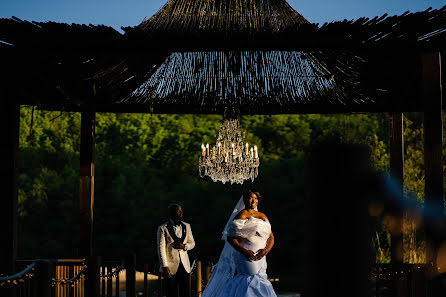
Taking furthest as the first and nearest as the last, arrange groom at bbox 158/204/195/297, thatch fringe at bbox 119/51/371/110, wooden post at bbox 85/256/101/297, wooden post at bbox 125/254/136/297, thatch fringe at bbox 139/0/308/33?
1. thatch fringe at bbox 119/51/371/110
2. thatch fringe at bbox 139/0/308/33
3. groom at bbox 158/204/195/297
4. wooden post at bbox 125/254/136/297
5. wooden post at bbox 85/256/101/297

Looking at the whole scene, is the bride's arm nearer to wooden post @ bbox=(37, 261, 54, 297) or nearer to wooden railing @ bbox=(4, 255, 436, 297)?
wooden railing @ bbox=(4, 255, 436, 297)

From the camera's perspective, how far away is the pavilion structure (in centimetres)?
664

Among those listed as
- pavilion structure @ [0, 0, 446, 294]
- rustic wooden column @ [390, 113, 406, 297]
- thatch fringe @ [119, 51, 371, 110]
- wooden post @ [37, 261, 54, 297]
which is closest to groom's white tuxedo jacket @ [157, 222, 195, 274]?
pavilion structure @ [0, 0, 446, 294]

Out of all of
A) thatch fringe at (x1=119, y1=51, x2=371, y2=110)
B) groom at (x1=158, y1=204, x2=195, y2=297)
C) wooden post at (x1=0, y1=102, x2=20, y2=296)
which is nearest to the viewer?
wooden post at (x1=0, y1=102, x2=20, y2=296)

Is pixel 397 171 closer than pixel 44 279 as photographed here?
No

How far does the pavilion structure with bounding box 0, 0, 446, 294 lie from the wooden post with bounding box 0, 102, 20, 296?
0.5 inches

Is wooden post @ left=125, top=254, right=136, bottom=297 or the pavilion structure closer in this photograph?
the pavilion structure

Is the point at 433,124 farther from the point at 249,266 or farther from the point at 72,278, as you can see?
the point at 72,278

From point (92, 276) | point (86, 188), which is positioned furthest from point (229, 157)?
point (92, 276)

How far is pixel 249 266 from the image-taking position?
7.66m

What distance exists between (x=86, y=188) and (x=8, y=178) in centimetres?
299

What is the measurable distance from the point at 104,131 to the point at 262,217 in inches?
1106

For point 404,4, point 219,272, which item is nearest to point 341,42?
point 219,272

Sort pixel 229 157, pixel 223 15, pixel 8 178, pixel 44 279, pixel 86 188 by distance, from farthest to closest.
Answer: pixel 229 157 < pixel 86 188 < pixel 223 15 < pixel 8 178 < pixel 44 279
